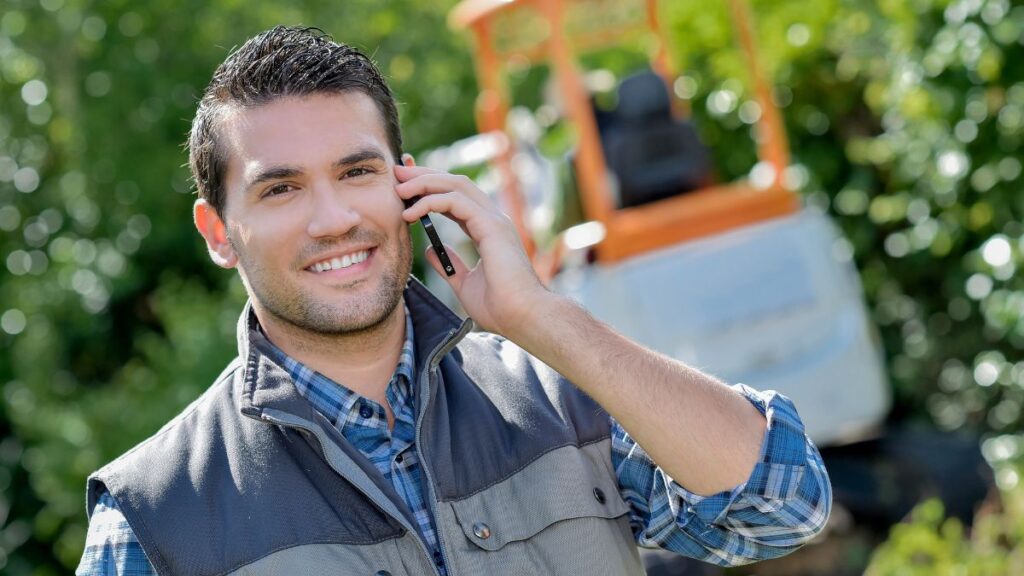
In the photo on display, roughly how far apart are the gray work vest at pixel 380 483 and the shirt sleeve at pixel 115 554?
3 centimetres

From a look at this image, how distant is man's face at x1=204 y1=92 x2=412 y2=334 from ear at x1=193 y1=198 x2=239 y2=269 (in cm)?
7

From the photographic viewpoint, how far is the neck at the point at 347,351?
2090 millimetres

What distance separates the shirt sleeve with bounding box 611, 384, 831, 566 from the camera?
200 cm

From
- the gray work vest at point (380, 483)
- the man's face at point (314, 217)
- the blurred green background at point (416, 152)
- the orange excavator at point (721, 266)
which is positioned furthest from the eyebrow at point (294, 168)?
the orange excavator at point (721, 266)

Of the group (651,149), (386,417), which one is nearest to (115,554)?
(386,417)

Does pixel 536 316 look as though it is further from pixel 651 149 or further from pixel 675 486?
pixel 651 149

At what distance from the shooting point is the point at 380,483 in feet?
6.38

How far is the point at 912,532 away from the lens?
13.2 ft

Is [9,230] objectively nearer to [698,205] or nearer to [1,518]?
[1,518]

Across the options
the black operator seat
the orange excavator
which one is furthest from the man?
the black operator seat

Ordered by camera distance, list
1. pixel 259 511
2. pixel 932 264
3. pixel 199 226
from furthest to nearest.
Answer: pixel 932 264, pixel 199 226, pixel 259 511

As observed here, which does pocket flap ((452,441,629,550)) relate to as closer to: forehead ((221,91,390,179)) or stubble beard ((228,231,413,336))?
stubble beard ((228,231,413,336))

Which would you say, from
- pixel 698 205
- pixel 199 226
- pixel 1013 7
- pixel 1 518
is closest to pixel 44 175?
pixel 1 518

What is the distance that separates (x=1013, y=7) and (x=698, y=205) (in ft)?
5.51
